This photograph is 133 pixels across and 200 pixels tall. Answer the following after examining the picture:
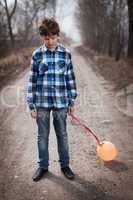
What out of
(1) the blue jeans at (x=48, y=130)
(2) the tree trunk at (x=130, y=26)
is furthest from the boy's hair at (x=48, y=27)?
(2) the tree trunk at (x=130, y=26)

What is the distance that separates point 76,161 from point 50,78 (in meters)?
1.65

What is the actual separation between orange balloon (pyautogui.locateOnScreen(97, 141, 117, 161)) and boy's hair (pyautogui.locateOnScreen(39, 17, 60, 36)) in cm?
182

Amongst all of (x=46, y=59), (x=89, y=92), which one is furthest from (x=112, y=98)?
(x=46, y=59)

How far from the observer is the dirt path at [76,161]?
17.9ft

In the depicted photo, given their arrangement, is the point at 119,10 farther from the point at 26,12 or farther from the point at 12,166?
the point at 12,166

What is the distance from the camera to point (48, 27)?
17.3 feet

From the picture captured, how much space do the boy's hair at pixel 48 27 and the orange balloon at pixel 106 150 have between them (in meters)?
1.82

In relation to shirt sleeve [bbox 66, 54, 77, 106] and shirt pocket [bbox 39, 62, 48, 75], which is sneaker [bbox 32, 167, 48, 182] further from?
shirt pocket [bbox 39, 62, 48, 75]

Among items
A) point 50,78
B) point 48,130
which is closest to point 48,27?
point 50,78

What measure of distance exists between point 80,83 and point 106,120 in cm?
708

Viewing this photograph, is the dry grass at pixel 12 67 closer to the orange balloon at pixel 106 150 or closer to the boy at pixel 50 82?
the orange balloon at pixel 106 150

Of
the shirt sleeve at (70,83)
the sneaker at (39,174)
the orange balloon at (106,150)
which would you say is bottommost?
the sneaker at (39,174)

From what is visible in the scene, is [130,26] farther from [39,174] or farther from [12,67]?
[39,174]

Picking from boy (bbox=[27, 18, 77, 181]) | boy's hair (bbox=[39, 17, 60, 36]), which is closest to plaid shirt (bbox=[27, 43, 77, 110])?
boy (bbox=[27, 18, 77, 181])
